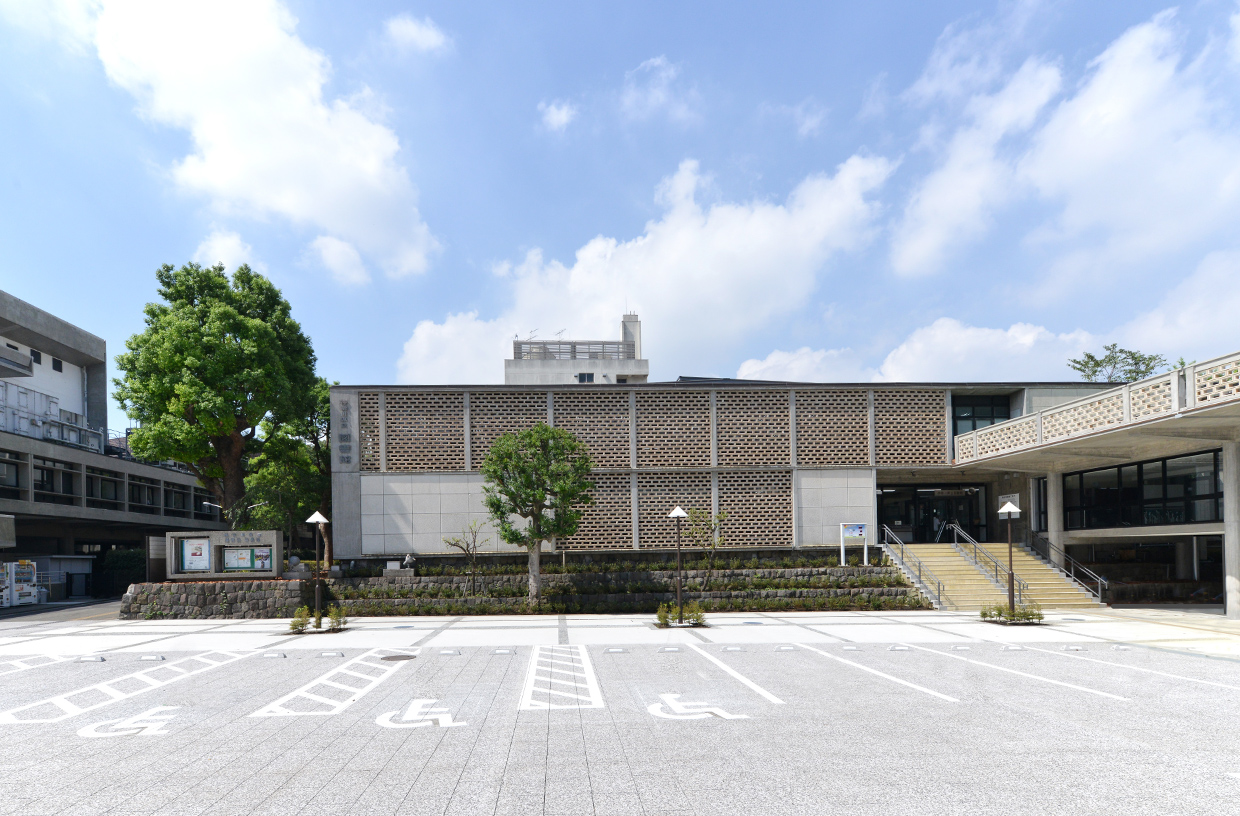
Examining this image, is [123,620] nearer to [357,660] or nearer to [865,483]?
[357,660]

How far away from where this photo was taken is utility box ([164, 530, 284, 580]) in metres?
23.1

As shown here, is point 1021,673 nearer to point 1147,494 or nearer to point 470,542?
point 1147,494

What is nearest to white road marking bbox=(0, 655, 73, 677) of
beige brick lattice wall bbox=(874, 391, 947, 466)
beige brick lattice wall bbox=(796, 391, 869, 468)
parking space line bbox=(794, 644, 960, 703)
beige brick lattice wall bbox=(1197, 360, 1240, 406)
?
parking space line bbox=(794, 644, 960, 703)

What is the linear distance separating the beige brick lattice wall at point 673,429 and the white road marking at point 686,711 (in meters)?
16.0

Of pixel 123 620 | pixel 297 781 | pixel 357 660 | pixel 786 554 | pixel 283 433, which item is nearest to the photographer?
pixel 297 781

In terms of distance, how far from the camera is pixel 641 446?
25.8 meters

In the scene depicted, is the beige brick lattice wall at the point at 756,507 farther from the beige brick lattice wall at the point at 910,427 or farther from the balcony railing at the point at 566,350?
the balcony railing at the point at 566,350

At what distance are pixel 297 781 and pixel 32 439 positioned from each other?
113 ft

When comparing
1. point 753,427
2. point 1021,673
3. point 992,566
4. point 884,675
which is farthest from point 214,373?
point 992,566

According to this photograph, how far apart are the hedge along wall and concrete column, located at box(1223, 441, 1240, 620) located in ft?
25.4

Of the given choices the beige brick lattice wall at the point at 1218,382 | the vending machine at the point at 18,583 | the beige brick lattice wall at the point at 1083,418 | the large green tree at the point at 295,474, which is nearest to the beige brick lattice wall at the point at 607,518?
the large green tree at the point at 295,474

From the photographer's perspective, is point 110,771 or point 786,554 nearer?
point 110,771

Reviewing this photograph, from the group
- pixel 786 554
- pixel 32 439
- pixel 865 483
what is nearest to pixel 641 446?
pixel 786 554

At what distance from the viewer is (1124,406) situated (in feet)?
59.9
